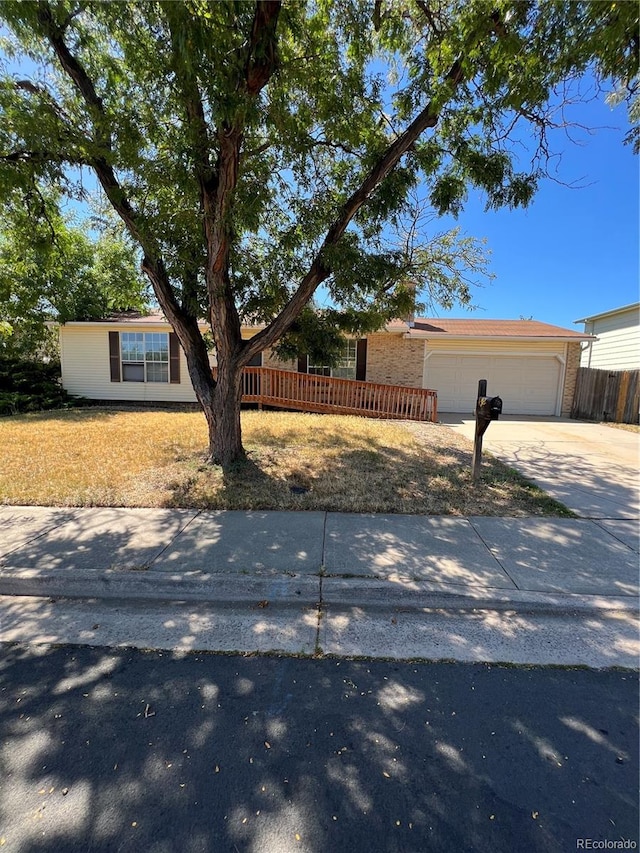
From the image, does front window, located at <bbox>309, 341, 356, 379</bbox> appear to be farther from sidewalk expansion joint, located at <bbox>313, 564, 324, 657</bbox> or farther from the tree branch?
sidewalk expansion joint, located at <bbox>313, 564, 324, 657</bbox>

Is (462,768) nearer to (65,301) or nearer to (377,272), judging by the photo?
(377,272)

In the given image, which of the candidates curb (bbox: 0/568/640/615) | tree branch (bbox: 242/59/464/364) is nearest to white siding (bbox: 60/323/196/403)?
tree branch (bbox: 242/59/464/364)

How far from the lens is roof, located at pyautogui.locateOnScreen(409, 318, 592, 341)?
14.1 m

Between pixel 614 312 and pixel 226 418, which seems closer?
pixel 226 418

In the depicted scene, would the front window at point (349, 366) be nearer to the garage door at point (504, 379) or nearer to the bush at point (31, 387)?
the garage door at point (504, 379)

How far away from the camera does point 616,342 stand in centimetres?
1598

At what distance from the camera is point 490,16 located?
4.04 metres

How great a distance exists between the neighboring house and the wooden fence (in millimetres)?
1770

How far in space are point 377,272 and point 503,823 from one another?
5.40 meters

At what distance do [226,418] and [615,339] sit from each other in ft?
53.2

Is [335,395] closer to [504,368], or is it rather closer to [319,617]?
[504,368]

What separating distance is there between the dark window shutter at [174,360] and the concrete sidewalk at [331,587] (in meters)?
10.6

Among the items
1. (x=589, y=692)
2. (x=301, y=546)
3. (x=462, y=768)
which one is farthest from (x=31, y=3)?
(x=589, y=692)

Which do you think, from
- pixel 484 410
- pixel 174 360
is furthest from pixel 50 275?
pixel 484 410
